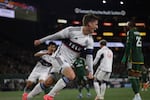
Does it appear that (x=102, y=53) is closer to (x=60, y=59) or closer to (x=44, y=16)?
(x=60, y=59)

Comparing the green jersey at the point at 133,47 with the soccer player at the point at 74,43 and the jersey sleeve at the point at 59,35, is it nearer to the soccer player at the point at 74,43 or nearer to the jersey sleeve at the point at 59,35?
the soccer player at the point at 74,43

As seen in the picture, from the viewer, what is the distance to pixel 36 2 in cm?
4262

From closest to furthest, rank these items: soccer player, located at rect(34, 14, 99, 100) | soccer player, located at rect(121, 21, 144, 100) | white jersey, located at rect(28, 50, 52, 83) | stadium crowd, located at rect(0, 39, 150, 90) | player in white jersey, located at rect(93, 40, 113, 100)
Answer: soccer player, located at rect(34, 14, 99, 100) < soccer player, located at rect(121, 21, 144, 100) < white jersey, located at rect(28, 50, 52, 83) < player in white jersey, located at rect(93, 40, 113, 100) < stadium crowd, located at rect(0, 39, 150, 90)

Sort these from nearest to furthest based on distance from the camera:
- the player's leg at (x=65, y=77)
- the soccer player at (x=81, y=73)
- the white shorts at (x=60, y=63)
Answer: the player's leg at (x=65, y=77) < the white shorts at (x=60, y=63) < the soccer player at (x=81, y=73)

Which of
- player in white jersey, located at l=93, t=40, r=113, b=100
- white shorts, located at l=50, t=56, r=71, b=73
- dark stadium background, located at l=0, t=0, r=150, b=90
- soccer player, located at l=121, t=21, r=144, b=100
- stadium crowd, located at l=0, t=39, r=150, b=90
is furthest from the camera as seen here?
dark stadium background, located at l=0, t=0, r=150, b=90

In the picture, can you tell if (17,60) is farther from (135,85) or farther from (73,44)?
(73,44)

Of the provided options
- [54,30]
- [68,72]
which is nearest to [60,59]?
[68,72]

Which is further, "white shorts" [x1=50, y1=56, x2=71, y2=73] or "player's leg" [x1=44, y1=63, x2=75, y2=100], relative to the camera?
"white shorts" [x1=50, y1=56, x2=71, y2=73]

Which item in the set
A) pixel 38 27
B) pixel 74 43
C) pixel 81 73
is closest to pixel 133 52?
pixel 74 43

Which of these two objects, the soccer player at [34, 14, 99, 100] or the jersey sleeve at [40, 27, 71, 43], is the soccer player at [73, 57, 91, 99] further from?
the jersey sleeve at [40, 27, 71, 43]

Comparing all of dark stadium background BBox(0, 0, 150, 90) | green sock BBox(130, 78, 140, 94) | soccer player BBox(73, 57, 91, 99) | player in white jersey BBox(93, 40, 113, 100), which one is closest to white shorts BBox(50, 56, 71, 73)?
green sock BBox(130, 78, 140, 94)

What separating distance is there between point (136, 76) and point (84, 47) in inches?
122

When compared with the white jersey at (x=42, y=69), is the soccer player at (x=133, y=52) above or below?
above

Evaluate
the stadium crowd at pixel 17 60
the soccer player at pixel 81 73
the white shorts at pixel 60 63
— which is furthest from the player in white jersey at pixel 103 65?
the stadium crowd at pixel 17 60
